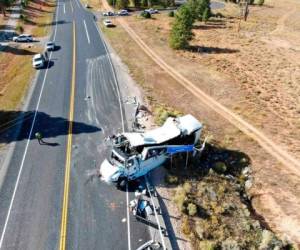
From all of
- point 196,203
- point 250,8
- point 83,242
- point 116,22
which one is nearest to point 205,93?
point 196,203

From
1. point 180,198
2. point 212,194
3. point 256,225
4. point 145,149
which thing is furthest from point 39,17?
point 256,225

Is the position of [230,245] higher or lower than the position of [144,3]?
lower

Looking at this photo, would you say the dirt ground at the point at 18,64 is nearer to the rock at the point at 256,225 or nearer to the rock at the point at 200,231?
the rock at the point at 200,231

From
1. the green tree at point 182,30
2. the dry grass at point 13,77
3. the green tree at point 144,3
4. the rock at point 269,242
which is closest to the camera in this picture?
the rock at point 269,242

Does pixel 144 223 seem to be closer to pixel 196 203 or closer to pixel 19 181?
pixel 196 203

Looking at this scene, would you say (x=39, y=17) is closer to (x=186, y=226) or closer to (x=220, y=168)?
(x=220, y=168)

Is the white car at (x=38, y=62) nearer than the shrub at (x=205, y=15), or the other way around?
the white car at (x=38, y=62)

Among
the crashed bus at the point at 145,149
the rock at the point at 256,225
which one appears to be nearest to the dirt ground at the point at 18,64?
the crashed bus at the point at 145,149
